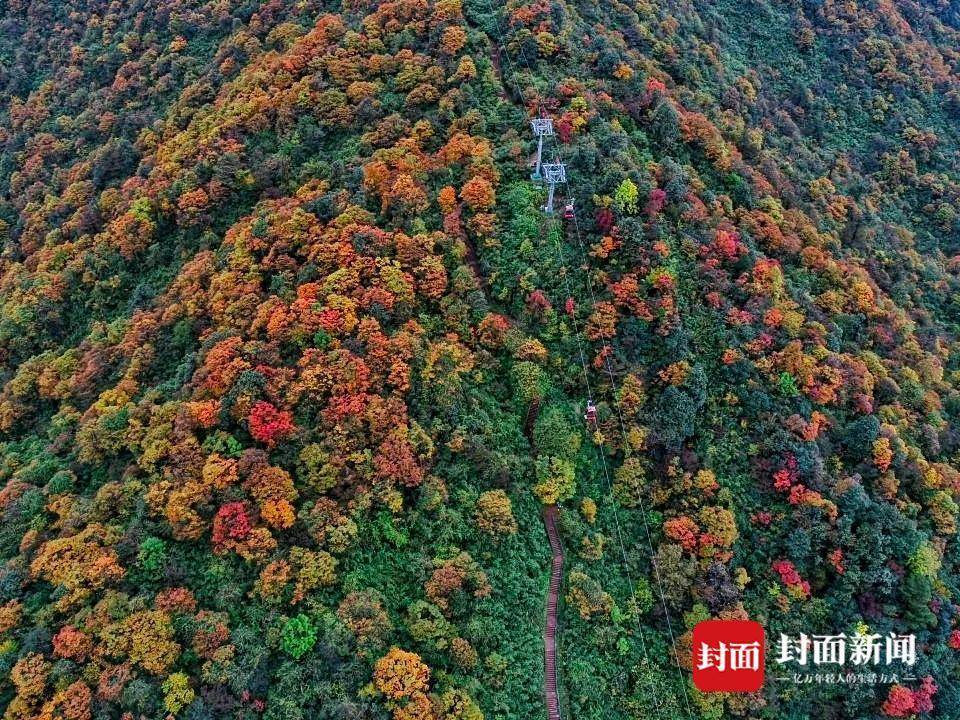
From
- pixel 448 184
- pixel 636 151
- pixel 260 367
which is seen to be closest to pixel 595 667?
pixel 260 367

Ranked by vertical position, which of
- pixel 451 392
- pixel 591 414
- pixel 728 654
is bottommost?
pixel 728 654

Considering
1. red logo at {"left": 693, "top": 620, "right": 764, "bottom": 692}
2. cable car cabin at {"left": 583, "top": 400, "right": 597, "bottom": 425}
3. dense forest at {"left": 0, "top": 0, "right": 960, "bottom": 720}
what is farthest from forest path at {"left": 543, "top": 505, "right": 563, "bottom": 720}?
red logo at {"left": 693, "top": 620, "right": 764, "bottom": 692}

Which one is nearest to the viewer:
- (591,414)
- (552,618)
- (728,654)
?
(728,654)

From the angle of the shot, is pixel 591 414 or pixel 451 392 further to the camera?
pixel 591 414

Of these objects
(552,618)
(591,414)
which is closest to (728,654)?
(552,618)

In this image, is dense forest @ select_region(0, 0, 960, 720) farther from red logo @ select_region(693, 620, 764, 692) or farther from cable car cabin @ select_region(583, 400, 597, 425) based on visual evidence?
red logo @ select_region(693, 620, 764, 692)

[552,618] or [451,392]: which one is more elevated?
[451,392]

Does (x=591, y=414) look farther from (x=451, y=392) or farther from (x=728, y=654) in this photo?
(x=728, y=654)

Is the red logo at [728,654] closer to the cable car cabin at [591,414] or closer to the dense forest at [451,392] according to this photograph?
the dense forest at [451,392]
